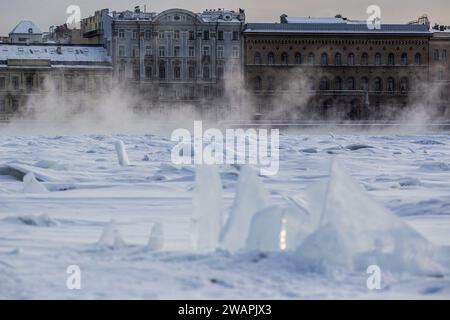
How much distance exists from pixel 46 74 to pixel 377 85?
2059 centimetres

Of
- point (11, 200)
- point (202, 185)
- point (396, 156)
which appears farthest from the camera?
point (396, 156)

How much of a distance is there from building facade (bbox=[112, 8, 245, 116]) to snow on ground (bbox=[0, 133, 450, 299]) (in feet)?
148

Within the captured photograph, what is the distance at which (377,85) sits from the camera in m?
61.8

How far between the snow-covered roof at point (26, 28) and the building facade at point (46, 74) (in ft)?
19.9

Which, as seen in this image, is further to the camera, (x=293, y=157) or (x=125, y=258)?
(x=293, y=157)

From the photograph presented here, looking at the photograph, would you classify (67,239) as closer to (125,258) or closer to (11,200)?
(125,258)

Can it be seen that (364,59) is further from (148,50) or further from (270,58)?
(148,50)

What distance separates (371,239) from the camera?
5.84 m

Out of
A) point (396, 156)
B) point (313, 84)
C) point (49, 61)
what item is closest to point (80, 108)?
point (49, 61)

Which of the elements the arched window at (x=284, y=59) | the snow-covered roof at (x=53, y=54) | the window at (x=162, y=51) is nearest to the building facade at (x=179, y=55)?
the window at (x=162, y=51)

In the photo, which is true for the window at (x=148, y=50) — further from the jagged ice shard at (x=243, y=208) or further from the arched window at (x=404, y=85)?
the jagged ice shard at (x=243, y=208)

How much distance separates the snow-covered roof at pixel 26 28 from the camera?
65250 millimetres

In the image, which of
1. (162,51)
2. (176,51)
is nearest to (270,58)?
(176,51)

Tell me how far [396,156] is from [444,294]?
14.1m
